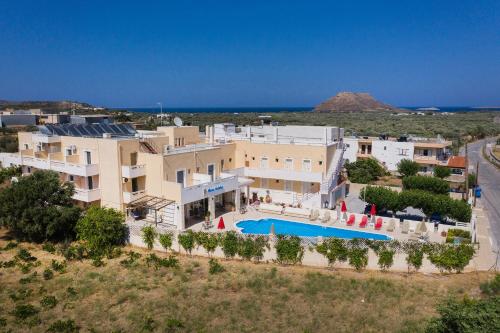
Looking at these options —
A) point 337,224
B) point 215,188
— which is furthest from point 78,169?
point 337,224

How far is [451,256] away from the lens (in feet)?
74.2

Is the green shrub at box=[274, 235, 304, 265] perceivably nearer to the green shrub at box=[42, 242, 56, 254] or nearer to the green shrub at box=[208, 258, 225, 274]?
the green shrub at box=[208, 258, 225, 274]

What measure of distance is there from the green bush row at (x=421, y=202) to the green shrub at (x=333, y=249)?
30.2 feet

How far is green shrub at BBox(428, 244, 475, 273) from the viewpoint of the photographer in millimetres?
22562

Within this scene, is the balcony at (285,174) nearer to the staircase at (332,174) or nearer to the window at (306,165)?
the staircase at (332,174)

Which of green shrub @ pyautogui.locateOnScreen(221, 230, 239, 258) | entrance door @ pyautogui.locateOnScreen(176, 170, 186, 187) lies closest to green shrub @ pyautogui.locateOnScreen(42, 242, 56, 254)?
entrance door @ pyautogui.locateOnScreen(176, 170, 186, 187)

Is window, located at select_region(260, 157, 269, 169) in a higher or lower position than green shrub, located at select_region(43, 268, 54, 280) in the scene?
higher

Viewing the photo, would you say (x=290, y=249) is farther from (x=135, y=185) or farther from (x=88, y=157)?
(x=88, y=157)

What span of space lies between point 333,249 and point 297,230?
5981 millimetres

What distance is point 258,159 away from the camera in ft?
123

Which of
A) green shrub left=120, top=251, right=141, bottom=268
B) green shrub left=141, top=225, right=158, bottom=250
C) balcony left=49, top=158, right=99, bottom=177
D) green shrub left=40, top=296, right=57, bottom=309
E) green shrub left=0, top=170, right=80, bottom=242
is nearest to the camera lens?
green shrub left=40, top=296, right=57, bottom=309

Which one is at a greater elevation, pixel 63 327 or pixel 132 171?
pixel 132 171

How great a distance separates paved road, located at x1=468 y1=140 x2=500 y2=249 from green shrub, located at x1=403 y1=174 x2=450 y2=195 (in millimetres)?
4298

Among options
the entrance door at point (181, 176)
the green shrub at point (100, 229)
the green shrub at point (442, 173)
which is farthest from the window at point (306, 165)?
the green shrub at point (442, 173)
